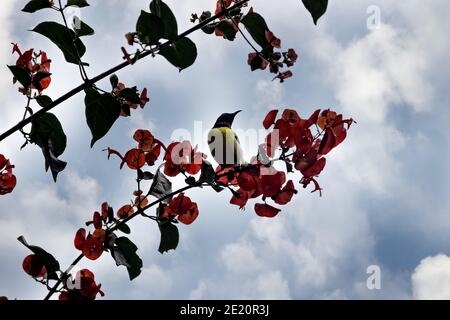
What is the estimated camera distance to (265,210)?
1.70m

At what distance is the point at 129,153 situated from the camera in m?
1.87

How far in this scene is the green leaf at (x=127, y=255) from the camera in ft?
5.76

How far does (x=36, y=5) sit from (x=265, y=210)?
0.95m

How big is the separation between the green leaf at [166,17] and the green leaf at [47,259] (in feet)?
2.44

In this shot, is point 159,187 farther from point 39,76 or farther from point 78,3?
point 78,3

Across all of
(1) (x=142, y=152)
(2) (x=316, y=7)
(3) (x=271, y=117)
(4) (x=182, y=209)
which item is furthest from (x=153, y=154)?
(2) (x=316, y=7)

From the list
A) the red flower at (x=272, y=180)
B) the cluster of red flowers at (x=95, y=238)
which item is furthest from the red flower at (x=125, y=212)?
the red flower at (x=272, y=180)

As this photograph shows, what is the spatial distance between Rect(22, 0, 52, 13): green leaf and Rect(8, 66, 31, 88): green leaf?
184 millimetres

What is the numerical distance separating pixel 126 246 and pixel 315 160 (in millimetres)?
650

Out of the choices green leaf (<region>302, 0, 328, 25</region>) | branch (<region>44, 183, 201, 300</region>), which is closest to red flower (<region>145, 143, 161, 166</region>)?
branch (<region>44, 183, 201, 300</region>)

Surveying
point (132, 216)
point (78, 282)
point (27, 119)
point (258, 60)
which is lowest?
point (78, 282)

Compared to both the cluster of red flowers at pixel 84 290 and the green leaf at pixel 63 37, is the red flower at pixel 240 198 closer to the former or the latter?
the cluster of red flowers at pixel 84 290
